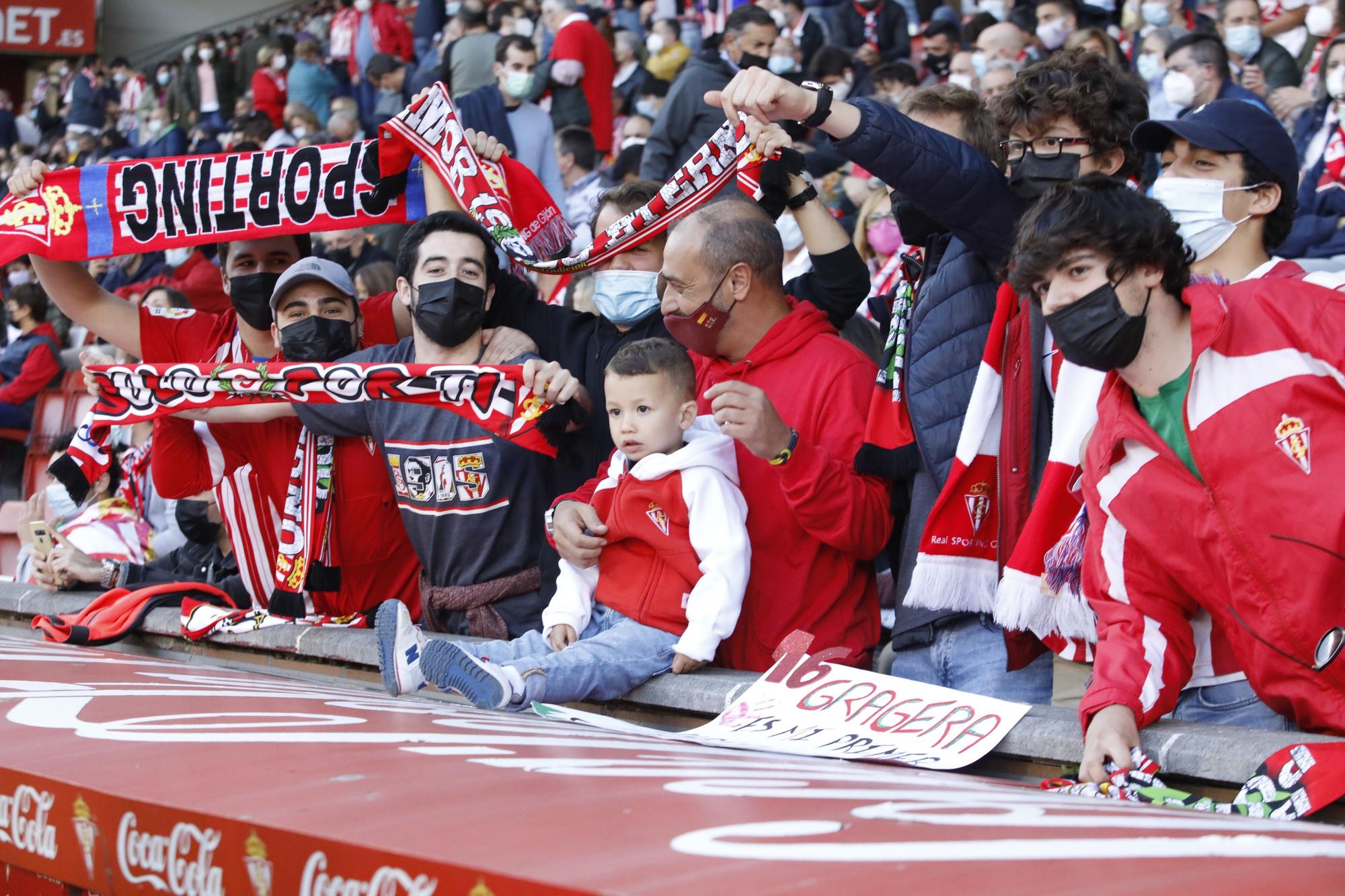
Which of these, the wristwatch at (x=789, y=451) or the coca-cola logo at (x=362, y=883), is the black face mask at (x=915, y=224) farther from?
the coca-cola logo at (x=362, y=883)

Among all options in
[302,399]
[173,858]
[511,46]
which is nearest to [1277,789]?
[173,858]

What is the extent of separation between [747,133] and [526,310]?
3.09ft

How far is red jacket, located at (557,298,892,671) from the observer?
3818mm

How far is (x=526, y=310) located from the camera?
16.3 feet

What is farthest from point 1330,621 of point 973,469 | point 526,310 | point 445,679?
point 526,310

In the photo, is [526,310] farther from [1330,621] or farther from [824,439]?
[1330,621]

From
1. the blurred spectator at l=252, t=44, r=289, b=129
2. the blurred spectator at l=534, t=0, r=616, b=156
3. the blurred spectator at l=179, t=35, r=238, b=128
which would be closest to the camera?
the blurred spectator at l=534, t=0, r=616, b=156

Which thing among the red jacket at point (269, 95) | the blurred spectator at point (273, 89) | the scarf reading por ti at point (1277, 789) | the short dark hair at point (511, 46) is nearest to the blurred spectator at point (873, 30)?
the short dark hair at point (511, 46)

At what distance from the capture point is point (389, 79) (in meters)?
13.6

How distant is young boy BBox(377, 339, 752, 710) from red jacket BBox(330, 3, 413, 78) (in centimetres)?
1227

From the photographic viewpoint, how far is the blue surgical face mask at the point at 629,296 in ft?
15.7

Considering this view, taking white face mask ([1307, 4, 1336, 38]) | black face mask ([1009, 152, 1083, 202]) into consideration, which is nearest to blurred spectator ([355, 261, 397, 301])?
black face mask ([1009, 152, 1083, 202])

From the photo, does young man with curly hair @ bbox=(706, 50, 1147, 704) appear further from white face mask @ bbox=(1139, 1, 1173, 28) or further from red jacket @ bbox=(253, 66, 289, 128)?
red jacket @ bbox=(253, 66, 289, 128)

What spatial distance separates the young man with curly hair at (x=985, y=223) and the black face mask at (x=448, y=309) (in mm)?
1161
